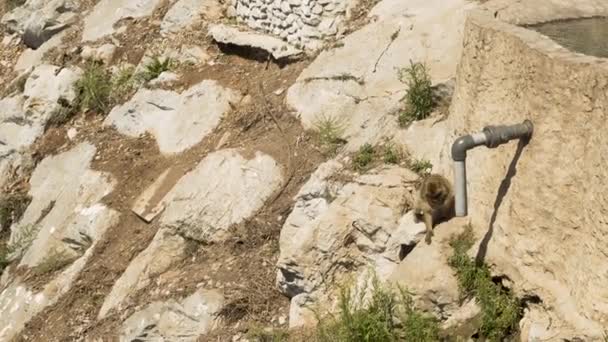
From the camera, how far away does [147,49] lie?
12180mm

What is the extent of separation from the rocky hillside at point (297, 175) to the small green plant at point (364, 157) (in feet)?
0.09

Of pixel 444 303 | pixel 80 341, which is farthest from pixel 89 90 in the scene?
pixel 444 303

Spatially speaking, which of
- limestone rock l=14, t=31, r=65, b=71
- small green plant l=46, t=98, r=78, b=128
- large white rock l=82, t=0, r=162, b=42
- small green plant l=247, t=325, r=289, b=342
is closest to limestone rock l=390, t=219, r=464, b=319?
small green plant l=247, t=325, r=289, b=342

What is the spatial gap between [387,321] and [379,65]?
3.55m

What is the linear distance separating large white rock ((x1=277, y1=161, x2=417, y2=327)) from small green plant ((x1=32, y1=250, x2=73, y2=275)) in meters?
3.34

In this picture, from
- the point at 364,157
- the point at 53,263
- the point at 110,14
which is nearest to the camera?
the point at 364,157

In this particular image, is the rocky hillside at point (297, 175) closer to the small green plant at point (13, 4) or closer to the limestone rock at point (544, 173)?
the limestone rock at point (544, 173)

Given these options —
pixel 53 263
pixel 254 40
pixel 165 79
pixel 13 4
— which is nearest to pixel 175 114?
pixel 165 79

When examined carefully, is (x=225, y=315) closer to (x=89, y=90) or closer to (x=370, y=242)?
(x=370, y=242)

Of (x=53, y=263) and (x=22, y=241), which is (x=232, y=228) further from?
(x=22, y=241)

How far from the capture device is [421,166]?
24.3 ft

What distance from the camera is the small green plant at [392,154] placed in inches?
301

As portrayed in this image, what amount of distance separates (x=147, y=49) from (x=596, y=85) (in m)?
8.11

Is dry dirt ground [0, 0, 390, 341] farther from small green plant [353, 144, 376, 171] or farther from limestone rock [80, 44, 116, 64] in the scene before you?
small green plant [353, 144, 376, 171]
